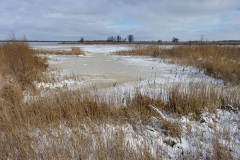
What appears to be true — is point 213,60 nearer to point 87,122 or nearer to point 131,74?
point 131,74

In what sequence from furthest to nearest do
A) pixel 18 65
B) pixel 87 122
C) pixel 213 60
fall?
1. pixel 213 60
2. pixel 18 65
3. pixel 87 122

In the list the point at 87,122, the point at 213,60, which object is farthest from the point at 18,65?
the point at 213,60

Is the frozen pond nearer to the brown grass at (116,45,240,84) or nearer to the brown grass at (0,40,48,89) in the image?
the brown grass at (116,45,240,84)

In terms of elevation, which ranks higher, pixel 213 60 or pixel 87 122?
pixel 213 60

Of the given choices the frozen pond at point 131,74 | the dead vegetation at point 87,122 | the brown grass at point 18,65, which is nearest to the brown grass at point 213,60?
the frozen pond at point 131,74

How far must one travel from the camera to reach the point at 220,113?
3285mm

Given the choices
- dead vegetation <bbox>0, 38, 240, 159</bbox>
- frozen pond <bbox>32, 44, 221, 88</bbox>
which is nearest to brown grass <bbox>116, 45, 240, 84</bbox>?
frozen pond <bbox>32, 44, 221, 88</bbox>

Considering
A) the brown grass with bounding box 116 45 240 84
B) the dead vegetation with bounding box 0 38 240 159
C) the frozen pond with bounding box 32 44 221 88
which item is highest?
the brown grass with bounding box 116 45 240 84

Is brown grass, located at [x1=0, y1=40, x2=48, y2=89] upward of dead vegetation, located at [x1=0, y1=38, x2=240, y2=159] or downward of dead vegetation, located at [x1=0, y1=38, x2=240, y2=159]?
upward


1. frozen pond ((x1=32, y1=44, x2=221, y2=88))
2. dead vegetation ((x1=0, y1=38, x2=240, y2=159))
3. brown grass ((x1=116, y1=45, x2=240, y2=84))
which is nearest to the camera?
dead vegetation ((x1=0, y1=38, x2=240, y2=159))

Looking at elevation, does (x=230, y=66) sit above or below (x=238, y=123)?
above

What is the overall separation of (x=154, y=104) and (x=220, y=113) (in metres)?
1.25

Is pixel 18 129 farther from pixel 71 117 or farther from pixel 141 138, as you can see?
pixel 141 138

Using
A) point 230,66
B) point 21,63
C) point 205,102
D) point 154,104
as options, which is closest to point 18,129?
point 154,104
